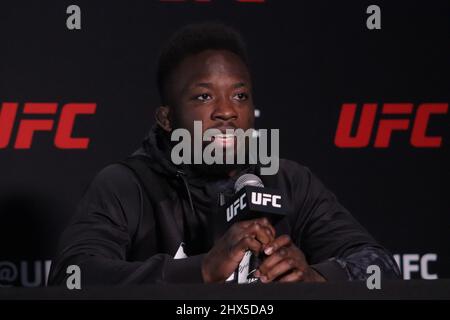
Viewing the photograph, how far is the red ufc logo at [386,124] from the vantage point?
2902 mm

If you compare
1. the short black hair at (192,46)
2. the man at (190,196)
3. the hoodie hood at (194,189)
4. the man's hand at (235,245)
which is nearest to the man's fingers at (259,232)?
the man's hand at (235,245)

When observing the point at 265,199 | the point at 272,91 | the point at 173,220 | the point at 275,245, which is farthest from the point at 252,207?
the point at 272,91

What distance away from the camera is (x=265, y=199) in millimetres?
1652

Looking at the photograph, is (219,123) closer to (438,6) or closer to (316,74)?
(316,74)

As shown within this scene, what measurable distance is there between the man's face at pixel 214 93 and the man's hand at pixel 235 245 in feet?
1.81

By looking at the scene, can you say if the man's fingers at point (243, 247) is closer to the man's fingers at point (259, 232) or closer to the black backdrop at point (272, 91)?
the man's fingers at point (259, 232)

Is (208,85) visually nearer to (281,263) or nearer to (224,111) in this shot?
(224,111)

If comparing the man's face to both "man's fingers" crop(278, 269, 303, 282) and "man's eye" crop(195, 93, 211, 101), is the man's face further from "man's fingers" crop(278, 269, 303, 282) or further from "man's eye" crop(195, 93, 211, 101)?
"man's fingers" crop(278, 269, 303, 282)

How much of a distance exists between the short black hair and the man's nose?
16 centimetres

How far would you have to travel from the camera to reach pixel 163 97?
241 centimetres

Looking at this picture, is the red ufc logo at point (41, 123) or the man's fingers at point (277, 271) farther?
the red ufc logo at point (41, 123)

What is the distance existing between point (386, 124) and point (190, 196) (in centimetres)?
94

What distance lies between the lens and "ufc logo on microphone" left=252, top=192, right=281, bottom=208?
5.38 feet
